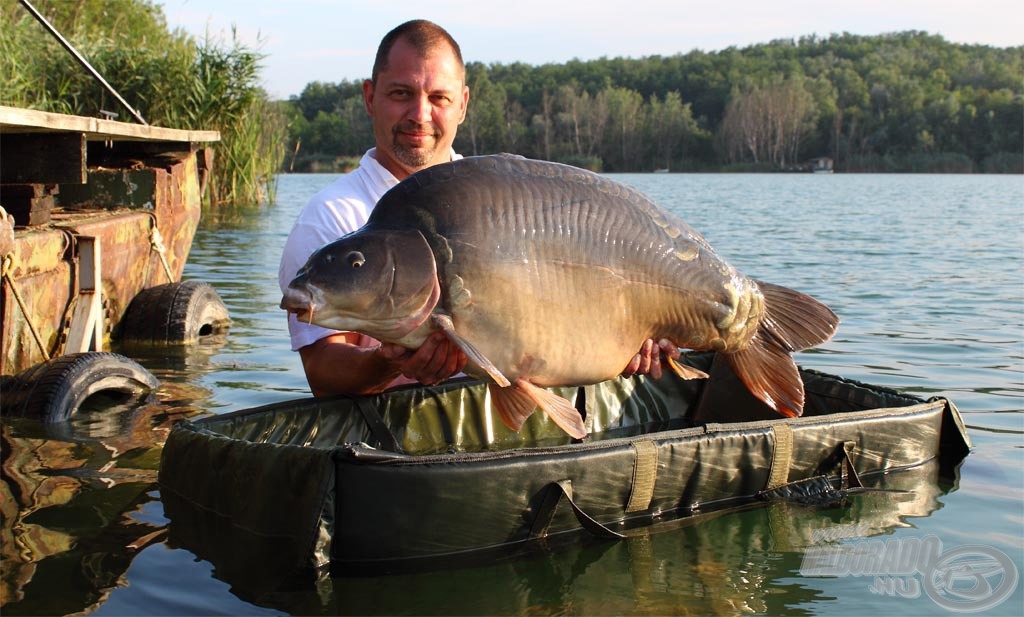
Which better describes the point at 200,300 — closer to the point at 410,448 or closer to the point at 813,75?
the point at 410,448

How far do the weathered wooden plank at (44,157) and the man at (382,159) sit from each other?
2708mm

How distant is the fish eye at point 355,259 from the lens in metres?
2.75

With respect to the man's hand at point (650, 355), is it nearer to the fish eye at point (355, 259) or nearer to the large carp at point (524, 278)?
the large carp at point (524, 278)

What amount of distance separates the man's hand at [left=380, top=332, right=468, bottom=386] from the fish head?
0.14 meters

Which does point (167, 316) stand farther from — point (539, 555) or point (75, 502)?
point (539, 555)

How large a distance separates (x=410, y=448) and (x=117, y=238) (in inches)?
134

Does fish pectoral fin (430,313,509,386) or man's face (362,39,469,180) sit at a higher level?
man's face (362,39,469,180)

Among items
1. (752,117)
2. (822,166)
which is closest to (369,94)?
(822,166)

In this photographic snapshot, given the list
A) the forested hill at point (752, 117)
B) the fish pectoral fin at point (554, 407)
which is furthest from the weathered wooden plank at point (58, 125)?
the forested hill at point (752, 117)

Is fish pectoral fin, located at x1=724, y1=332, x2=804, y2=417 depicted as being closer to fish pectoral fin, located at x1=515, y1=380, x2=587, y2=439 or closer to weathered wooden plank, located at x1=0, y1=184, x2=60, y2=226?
fish pectoral fin, located at x1=515, y1=380, x2=587, y2=439

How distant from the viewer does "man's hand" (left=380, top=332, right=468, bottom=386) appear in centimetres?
292

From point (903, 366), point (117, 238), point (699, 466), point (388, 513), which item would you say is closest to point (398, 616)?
point (388, 513)

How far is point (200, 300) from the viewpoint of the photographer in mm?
7301

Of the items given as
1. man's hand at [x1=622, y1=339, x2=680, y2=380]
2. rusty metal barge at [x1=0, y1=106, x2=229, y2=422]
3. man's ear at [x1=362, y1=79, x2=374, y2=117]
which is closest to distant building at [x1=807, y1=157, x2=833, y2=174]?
rusty metal barge at [x1=0, y1=106, x2=229, y2=422]
